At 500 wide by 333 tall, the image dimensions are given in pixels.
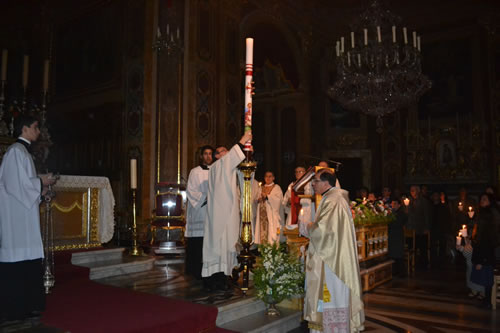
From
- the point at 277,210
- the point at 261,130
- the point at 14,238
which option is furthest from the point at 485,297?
the point at 261,130

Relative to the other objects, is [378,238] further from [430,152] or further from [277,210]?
[430,152]

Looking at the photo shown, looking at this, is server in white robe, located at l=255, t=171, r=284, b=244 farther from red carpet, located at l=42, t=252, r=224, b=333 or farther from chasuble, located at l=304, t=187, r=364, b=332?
chasuble, located at l=304, t=187, r=364, b=332

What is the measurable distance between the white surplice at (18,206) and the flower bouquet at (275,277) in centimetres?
219

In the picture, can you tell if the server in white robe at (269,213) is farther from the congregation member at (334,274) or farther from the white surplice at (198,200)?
the congregation member at (334,274)

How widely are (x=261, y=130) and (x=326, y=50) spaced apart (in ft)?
13.8

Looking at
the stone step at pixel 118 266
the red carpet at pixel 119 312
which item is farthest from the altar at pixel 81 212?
the red carpet at pixel 119 312

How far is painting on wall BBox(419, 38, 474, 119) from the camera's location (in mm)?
14898

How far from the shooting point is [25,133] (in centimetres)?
363

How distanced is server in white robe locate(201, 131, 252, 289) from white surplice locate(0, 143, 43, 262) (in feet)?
5.71

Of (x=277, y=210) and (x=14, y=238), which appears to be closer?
(x=14, y=238)

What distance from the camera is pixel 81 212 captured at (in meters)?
6.65

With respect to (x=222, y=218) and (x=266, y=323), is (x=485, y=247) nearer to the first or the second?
(x=266, y=323)

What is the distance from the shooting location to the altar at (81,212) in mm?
6312

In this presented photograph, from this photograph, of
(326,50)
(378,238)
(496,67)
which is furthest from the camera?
(326,50)
